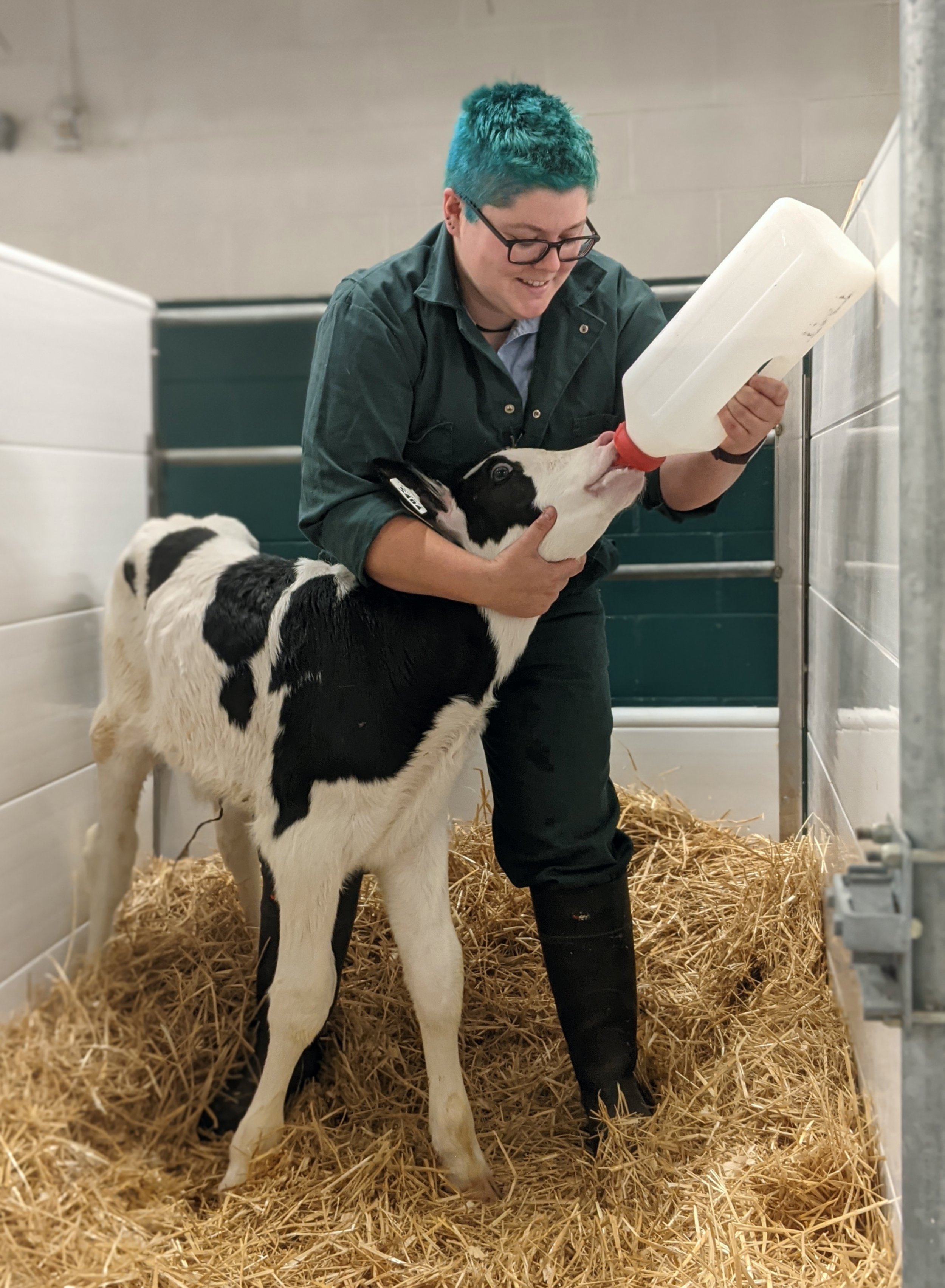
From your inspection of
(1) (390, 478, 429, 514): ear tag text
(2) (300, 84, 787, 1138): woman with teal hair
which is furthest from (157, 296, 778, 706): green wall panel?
(1) (390, 478, 429, 514): ear tag text

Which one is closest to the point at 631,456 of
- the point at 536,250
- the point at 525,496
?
the point at 525,496

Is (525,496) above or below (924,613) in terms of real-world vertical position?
above

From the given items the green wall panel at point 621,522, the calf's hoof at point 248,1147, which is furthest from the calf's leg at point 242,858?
the green wall panel at point 621,522

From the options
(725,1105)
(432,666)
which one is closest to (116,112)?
(432,666)

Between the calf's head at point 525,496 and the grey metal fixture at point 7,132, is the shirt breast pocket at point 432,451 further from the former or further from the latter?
the grey metal fixture at point 7,132

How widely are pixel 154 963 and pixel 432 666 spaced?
560mm

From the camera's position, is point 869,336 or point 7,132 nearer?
point 869,336

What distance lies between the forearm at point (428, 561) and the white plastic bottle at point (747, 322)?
20cm

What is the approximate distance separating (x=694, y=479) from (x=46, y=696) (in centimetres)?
80

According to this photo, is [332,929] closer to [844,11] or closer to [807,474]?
[807,474]

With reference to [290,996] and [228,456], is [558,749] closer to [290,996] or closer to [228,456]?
[290,996]

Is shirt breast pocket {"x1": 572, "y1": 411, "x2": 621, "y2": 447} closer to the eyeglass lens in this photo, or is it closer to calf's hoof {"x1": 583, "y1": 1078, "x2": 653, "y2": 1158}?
the eyeglass lens

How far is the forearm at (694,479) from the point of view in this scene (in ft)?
3.72

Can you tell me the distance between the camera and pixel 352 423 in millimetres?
1088
